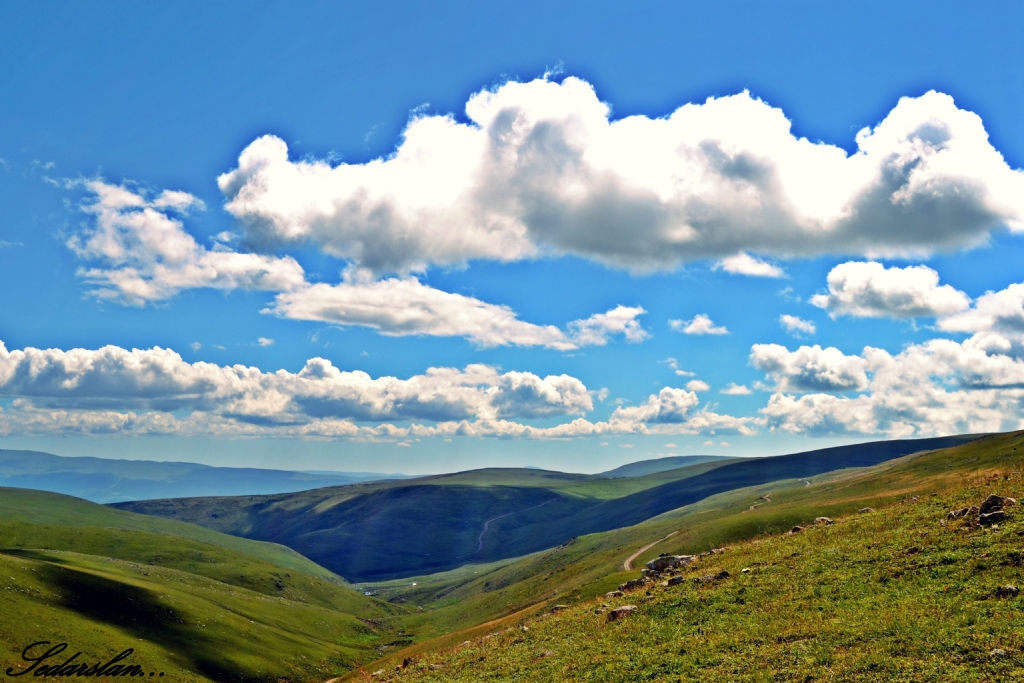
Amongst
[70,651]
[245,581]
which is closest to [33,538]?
[245,581]

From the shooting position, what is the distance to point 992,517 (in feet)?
117

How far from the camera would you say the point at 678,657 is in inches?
1205

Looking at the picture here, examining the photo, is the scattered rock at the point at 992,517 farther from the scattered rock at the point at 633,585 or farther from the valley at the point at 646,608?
the scattered rock at the point at 633,585

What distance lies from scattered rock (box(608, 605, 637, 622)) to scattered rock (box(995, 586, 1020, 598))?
19.5 m

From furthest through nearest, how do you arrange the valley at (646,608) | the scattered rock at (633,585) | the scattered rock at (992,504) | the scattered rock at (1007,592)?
1. the scattered rock at (633,585)
2. the scattered rock at (992,504)
3. the valley at (646,608)
4. the scattered rock at (1007,592)

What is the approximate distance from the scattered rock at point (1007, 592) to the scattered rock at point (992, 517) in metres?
9.57

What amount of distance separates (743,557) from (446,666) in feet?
77.5

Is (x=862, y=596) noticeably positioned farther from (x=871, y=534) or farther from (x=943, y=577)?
(x=871, y=534)

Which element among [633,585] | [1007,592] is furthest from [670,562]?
[1007,592]

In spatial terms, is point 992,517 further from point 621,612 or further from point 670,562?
point 670,562

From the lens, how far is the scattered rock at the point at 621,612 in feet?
130

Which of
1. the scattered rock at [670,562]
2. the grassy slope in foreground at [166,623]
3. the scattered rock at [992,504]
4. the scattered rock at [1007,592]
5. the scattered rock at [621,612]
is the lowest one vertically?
the grassy slope in foreground at [166,623]

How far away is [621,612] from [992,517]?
22.8 meters

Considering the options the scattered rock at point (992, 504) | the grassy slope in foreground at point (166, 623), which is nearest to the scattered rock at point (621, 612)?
the scattered rock at point (992, 504)
